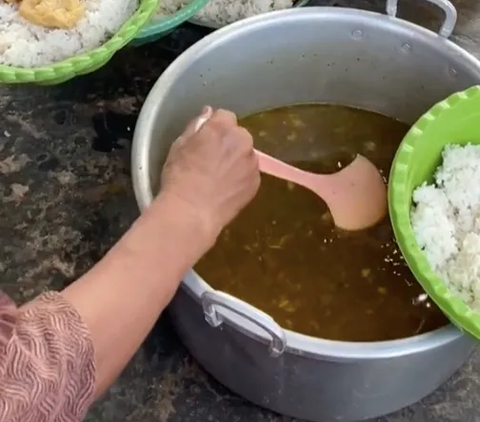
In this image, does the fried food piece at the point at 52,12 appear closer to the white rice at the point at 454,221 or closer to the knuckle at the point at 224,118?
the knuckle at the point at 224,118

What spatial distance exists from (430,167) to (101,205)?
35 cm

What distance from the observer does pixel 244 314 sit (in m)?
0.57

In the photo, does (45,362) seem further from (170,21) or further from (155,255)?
(170,21)

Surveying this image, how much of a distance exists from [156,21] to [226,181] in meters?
0.30

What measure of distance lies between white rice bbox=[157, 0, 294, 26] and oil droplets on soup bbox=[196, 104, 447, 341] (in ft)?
0.54

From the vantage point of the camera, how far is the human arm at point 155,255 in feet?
1.58

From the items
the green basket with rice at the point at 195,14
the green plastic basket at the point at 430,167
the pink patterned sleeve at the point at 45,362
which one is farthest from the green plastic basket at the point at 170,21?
the pink patterned sleeve at the point at 45,362

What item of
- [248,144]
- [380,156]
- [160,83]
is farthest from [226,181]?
[380,156]

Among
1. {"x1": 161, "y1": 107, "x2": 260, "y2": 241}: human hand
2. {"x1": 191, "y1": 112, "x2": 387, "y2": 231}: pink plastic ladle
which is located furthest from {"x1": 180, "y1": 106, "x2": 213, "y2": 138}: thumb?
{"x1": 191, "y1": 112, "x2": 387, "y2": 231}: pink plastic ladle

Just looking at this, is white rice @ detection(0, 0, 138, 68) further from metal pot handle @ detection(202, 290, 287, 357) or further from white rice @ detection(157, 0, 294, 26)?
metal pot handle @ detection(202, 290, 287, 357)

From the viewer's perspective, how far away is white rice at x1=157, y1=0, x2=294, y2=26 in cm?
93

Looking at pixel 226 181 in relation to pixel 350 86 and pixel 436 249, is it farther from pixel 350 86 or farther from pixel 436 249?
pixel 350 86

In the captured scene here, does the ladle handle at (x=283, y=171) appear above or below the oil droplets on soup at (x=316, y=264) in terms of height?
above

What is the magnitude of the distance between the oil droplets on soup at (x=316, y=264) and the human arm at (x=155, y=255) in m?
0.11
